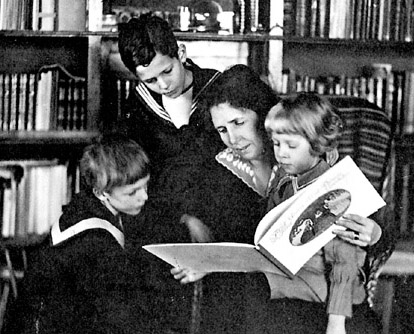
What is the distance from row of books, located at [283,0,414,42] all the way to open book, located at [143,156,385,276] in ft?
2.49

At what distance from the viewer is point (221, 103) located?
1715 millimetres

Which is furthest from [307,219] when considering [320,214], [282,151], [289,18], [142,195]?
[289,18]

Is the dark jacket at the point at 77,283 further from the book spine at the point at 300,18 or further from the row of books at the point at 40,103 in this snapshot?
the book spine at the point at 300,18

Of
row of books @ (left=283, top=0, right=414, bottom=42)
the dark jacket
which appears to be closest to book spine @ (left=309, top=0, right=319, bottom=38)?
row of books @ (left=283, top=0, right=414, bottom=42)

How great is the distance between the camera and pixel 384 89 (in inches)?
85.0

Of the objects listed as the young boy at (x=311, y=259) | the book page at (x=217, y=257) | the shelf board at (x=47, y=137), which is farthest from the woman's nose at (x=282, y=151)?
the shelf board at (x=47, y=137)

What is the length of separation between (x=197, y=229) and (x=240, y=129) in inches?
10.7

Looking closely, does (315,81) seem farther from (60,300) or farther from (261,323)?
(60,300)

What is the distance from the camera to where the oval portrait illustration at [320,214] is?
4.71 feet

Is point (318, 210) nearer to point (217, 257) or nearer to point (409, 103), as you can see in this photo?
point (217, 257)

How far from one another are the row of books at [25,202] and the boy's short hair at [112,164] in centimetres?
40

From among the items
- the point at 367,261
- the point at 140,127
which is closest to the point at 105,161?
the point at 140,127

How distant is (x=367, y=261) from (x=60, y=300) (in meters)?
0.69

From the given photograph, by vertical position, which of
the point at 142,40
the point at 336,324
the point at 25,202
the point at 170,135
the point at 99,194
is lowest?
the point at 336,324
